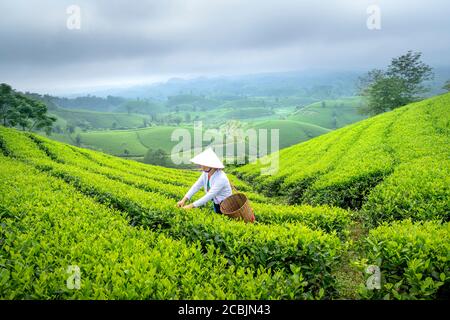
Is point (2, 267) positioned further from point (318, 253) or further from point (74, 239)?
point (318, 253)

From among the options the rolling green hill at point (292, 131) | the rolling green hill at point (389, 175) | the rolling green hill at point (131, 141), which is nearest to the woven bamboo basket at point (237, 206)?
the rolling green hill at point (389, 175)

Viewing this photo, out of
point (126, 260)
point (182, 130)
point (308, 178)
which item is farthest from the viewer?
point (182, 130)

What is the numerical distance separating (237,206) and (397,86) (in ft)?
195

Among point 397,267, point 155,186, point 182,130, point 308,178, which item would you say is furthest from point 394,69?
point 182,130

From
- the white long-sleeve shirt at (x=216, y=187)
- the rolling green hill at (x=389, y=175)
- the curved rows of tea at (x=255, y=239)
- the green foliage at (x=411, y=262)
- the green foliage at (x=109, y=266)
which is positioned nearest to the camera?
the green foliage at (x=109, y=266)

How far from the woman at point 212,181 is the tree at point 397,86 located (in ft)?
188

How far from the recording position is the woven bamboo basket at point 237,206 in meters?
7.61

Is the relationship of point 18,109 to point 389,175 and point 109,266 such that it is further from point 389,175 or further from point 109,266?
point 389,175

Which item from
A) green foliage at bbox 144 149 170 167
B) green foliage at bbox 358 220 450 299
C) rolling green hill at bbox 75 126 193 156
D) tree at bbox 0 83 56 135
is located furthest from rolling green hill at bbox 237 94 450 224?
rolling green hill at bbox 75 126 193 156

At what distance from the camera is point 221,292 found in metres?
4.37

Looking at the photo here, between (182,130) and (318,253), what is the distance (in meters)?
178

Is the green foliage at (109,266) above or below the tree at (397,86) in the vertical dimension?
below

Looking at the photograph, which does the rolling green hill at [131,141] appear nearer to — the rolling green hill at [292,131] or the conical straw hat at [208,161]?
the rolling green hill at [292,131]

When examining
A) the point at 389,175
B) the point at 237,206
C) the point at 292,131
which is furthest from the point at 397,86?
the point at 292,131
